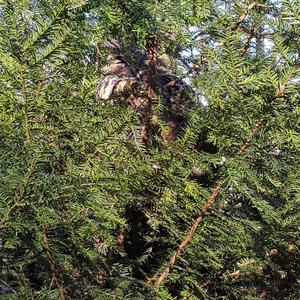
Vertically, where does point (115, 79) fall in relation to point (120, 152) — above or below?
above

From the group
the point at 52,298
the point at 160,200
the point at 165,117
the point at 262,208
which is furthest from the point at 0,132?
the point at 165,117

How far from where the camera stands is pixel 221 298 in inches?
61.3

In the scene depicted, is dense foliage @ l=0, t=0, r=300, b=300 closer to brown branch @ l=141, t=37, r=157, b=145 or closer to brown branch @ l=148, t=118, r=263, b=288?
brown branch @ l=148, t=118, r=263, b=288

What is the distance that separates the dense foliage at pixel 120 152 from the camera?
0.89 meters

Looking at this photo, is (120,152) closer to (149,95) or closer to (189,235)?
(189,235)

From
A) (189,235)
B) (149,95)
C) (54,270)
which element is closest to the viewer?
(54,270)

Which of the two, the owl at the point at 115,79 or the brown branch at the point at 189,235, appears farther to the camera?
the owl at the point at 115,79

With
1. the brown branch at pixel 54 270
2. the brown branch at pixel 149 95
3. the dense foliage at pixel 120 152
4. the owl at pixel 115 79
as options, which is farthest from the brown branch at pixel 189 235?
the owl at pixel 115 79

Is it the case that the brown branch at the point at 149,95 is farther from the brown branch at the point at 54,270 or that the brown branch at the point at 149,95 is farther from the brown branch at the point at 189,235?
the brown branch at the point at 54,270

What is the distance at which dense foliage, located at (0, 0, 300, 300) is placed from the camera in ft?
2.92

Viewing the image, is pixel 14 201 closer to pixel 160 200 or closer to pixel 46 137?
pixel 46 137

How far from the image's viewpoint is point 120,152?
1.12 m

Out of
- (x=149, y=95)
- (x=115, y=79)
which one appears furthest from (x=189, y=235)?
(x=115, y=79)

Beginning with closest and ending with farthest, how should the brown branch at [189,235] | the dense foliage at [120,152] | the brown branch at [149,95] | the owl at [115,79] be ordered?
the dense foliage at [120,152] → the brown branch at [189,235] → the brown branch at [149,95] → the owl at [115,79]
